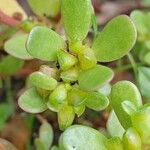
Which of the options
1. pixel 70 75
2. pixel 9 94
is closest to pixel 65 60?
pixel 70 75

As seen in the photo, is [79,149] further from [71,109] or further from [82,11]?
[82,11]

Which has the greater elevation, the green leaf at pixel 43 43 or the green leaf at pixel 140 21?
the green leaf at pixel 43 43

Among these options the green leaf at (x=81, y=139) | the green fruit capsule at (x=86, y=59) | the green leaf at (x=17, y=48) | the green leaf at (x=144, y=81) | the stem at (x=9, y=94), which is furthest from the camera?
the stem at (x=9, y=94)

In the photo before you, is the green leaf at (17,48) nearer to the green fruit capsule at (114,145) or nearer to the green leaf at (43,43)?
the green leaf at (43,43)

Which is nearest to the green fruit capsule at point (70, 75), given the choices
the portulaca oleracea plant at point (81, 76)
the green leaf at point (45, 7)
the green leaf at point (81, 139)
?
the portulaca oleracea plant at point (81, 76)

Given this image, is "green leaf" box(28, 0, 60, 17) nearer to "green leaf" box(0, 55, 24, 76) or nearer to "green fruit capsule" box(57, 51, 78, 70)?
"green leaf" box(0, 55, 24, 76)

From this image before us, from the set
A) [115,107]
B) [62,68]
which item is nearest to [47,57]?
[62,68]
